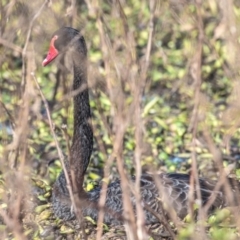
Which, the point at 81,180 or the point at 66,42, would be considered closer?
the point at 66,42

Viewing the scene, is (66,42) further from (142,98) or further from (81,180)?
(81,180)

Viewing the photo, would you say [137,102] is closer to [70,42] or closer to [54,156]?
[70,42]

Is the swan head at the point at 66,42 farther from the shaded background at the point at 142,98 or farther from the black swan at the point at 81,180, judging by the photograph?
the shaded background at the point at 142,98

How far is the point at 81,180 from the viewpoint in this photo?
628 cm

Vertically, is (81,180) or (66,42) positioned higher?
(66,42)

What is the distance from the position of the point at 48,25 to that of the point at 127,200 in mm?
3517

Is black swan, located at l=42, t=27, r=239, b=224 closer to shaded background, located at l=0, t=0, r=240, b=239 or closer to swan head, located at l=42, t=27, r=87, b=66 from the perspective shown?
swan head, located at l=42, t=27, r=87, b=66

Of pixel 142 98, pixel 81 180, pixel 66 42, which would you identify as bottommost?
pixel 81 180

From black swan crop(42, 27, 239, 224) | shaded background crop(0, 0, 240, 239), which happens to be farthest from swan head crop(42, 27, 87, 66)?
shaded background crop(0, 0, 240, 239)

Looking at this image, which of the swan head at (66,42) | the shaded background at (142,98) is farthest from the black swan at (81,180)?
the shaded background at (142,98)

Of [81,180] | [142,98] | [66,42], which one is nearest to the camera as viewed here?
[142,98]

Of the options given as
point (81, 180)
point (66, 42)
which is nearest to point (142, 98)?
point (66, 42)

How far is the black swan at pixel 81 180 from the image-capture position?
6051 mm

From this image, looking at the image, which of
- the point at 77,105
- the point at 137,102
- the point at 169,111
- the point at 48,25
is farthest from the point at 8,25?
the point at 137,102
